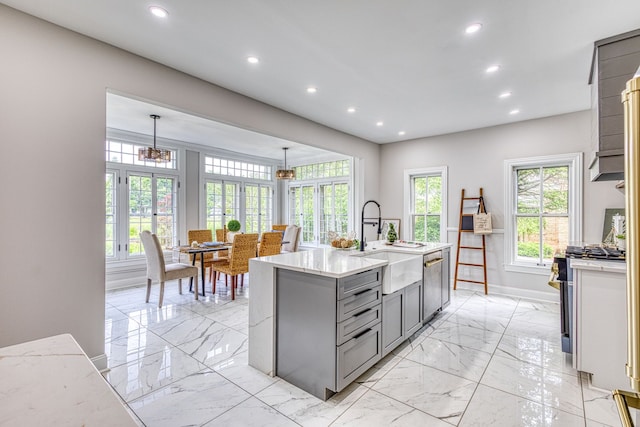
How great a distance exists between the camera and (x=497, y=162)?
5.03 meters

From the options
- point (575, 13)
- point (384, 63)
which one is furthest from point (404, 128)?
point (575, 13)

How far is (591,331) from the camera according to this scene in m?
2.31

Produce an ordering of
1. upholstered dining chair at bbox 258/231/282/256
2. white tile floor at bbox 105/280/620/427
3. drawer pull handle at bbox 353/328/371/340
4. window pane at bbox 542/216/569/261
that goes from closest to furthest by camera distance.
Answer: white tile floor at bbox 105/280/620/427 → drawer pull handle at bbox 353/328/371/340 → window pane at bbox 542/216/569/261 → upholstered dining chair at bbox 258/231/282/256

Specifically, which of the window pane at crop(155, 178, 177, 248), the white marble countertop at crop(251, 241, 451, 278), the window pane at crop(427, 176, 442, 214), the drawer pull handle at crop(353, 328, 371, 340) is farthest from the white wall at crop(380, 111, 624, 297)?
the window pane at crop(155, 178, 177, 248)

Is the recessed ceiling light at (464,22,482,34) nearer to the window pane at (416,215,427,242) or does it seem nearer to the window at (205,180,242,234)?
the window pane at (416,215,427,242)

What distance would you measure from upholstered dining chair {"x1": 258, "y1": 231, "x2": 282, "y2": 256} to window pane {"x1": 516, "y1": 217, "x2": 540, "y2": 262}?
4.02m

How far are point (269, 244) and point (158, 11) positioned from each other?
3.59m

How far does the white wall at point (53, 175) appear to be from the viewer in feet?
7.08

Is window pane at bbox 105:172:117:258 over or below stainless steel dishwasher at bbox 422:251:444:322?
over

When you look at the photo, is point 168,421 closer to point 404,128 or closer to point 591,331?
point 591,331

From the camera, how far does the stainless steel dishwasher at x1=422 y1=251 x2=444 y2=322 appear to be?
134 inches

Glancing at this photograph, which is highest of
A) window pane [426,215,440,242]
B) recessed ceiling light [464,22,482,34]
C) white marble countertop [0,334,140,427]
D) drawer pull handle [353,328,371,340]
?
recessed ceiling light [464,22,482,34]

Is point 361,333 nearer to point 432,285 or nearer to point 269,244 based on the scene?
point 432,285

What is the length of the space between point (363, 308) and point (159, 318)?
2.83m
